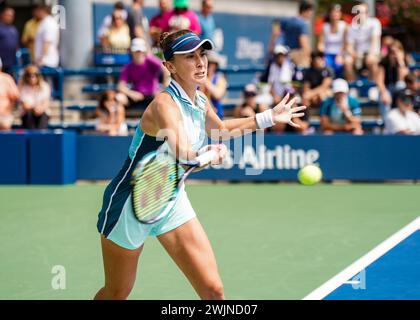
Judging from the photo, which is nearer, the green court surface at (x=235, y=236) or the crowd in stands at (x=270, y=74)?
the green court surface at (x=235, y=236)

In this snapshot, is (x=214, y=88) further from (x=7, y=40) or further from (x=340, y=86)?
(x=7, y=40)

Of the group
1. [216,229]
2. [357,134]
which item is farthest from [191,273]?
[357,134]

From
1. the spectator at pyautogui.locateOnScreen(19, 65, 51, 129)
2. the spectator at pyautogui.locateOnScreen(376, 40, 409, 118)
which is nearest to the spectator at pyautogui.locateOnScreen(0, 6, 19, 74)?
the spectator at pyautogui.locateOnScreen(19, 65, 51, 129)

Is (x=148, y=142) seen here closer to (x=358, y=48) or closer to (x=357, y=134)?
(x=357, y=134)

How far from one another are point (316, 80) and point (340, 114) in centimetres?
105

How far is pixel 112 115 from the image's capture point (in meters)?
14.4

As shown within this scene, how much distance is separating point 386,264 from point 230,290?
1.61 meters

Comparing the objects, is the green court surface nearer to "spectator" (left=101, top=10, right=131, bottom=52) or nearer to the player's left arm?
the player's left arm

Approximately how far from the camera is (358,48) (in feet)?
53.0

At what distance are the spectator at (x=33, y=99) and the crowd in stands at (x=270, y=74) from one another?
2 cm

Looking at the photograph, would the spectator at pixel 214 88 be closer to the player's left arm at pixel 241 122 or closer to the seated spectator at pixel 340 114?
the seated spectator at pixel 340 114

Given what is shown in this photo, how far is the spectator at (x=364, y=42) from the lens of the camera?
1579cm

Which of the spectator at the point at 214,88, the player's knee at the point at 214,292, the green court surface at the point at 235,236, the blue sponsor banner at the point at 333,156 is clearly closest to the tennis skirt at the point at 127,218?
the player's knee at the point at 214,292

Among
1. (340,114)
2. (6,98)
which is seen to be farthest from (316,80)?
(6,98)
